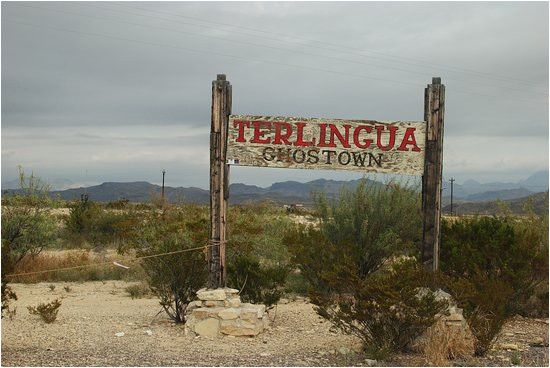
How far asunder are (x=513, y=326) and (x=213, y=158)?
5890 mm

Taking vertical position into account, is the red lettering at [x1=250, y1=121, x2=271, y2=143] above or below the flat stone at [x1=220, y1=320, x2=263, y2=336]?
above

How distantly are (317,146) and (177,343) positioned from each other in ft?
11.4

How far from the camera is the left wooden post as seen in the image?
30.9 ft

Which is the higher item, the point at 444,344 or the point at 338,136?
the point at 338,136

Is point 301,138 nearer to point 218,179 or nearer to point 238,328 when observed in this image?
point 218,179

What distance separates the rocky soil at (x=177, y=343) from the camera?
7.56 metres

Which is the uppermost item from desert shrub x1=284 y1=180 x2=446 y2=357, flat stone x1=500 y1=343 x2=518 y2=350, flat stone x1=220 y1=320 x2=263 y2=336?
desert shrub x1=284 y1=180 x2=446 y2=357

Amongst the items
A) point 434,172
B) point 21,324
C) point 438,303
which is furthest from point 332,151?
point 21,324

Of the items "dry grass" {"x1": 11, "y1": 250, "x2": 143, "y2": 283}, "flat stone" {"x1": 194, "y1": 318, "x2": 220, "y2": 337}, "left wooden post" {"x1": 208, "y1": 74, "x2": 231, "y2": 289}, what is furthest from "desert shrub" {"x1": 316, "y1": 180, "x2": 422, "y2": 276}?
"dry grass" {"x1": 11, "y1": 250, "x2": 143, "y2": 283}

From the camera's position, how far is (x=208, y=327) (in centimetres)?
905

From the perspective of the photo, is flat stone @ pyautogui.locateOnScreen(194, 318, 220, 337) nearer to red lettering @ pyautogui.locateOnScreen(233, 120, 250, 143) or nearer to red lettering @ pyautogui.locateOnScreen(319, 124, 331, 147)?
red lettering @ pyautogui.locateOnScreen(233, 120, 250, 143)

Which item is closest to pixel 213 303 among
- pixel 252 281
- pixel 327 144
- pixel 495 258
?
pixel 252 281

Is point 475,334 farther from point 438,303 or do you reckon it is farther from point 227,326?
point 227,326

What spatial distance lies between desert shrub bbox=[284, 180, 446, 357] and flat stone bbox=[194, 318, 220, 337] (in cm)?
151
